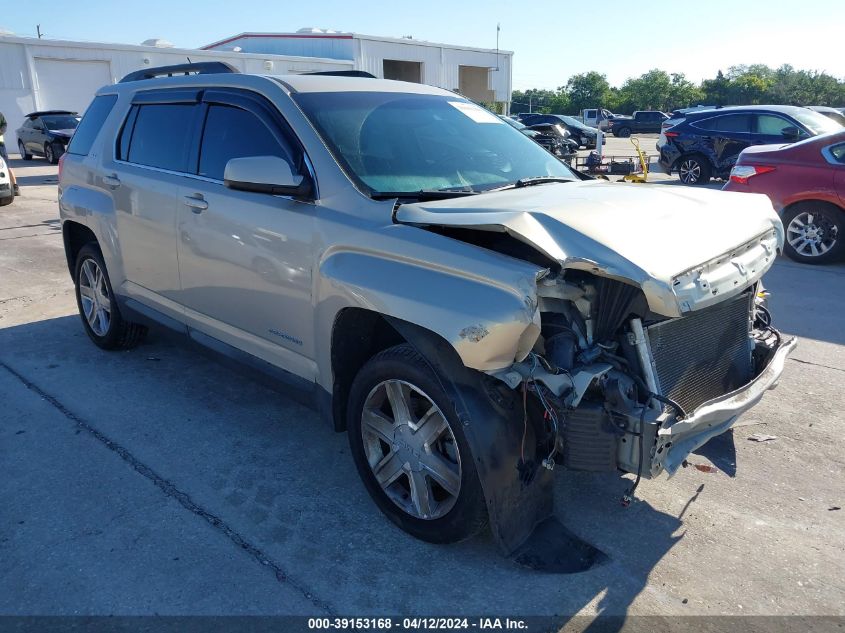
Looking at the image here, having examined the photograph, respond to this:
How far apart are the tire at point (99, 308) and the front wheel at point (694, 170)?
13.1 metres

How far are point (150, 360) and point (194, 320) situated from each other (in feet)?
4.30

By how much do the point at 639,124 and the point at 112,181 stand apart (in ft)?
150

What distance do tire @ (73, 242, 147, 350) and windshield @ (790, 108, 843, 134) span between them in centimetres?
1320

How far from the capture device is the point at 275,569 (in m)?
3.01

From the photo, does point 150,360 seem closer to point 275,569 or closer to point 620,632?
point 275,569

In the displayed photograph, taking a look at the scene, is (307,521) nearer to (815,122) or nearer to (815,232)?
(815,232)

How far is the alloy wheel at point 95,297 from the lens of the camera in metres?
5.56

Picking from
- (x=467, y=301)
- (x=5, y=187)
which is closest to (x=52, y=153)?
(x=5, y=187)

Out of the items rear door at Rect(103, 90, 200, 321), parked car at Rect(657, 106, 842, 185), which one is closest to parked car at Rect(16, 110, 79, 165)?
parked car at Rect(657, 106, 842, 185)

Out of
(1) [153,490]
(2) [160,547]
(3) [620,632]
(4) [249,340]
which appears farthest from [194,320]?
(3) [620,632]

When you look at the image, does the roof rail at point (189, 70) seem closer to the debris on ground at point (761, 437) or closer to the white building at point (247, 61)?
the debris on ground at point (761, 437)

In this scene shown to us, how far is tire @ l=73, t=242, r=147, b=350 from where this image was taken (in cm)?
546

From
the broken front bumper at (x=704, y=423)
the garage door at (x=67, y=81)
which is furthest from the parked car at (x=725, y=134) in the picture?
the garage door at (x=67, y=81)

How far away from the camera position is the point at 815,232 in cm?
848
